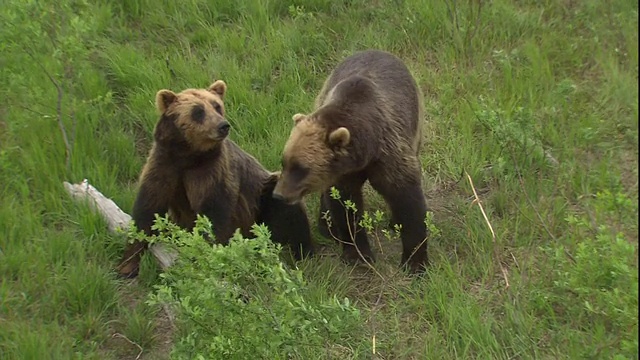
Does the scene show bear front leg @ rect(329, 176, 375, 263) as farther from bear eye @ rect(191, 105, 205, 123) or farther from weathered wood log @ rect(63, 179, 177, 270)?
weathered wood log @ rect(63, 179, 177, 270)

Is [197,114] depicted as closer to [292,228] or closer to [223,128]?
[223,128]

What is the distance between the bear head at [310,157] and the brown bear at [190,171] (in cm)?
45

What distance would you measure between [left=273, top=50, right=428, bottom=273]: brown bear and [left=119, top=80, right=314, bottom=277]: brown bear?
50cm

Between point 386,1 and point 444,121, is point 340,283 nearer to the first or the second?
point 444,121

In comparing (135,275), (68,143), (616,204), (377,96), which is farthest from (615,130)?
(68,143)

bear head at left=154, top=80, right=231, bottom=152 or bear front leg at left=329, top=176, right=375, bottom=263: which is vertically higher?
bear head at left=154, top=80, right=231, bottom=152

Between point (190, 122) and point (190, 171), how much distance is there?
14.3 inches

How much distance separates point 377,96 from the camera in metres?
5.17

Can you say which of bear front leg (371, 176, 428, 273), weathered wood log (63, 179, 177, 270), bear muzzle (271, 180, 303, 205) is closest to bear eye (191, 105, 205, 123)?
bear muzzle (271, 180, 303, 205)

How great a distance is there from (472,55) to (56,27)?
12.0 feet

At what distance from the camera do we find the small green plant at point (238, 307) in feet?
12.0

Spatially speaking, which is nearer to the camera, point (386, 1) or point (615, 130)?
point (615, 130)

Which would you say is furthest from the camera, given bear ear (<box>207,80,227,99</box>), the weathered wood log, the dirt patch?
bear ear (<box>207,80,227,99</box>)

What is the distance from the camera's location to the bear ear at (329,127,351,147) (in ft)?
15.4
